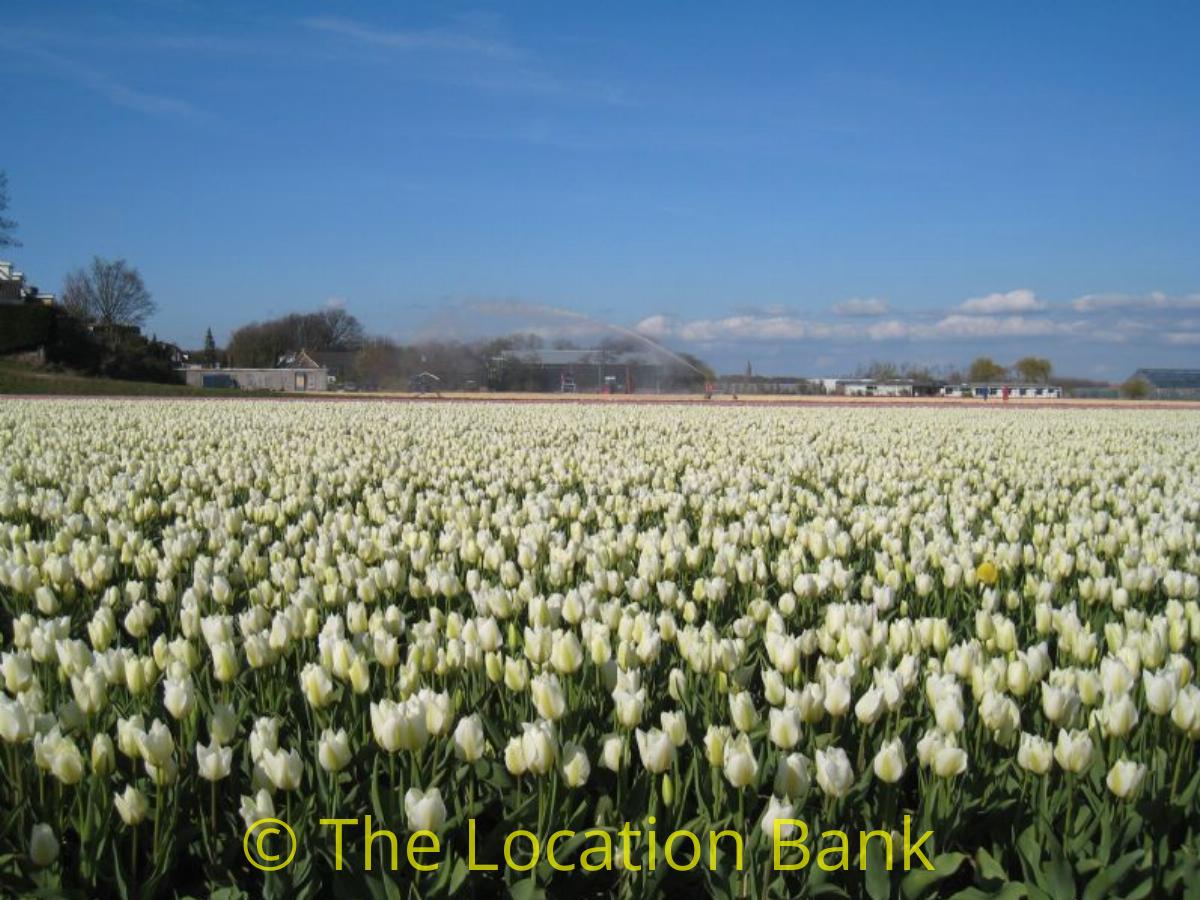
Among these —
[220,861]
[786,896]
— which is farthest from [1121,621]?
[220,861]

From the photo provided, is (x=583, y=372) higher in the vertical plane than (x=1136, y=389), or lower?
higher

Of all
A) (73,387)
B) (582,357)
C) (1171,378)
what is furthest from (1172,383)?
(73,387)

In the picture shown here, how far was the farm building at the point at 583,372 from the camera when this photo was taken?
51.8 m

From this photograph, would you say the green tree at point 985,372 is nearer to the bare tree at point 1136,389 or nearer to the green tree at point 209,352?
the bare tree at point 1136,389

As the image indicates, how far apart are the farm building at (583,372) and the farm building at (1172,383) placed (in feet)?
90.4

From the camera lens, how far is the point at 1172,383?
57.2 m

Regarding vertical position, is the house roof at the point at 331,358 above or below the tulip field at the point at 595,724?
above

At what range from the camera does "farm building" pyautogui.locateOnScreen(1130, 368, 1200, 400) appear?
54844 millimetres

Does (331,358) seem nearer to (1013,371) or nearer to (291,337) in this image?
(291,337)

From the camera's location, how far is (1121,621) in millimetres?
4363

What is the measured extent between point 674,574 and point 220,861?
112 inches

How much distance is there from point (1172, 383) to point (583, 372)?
32924 mm

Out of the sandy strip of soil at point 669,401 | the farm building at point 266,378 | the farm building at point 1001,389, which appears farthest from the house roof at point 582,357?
the farm building at point 1001,389

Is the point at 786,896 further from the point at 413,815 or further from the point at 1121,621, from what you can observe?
the point at 1121,621
